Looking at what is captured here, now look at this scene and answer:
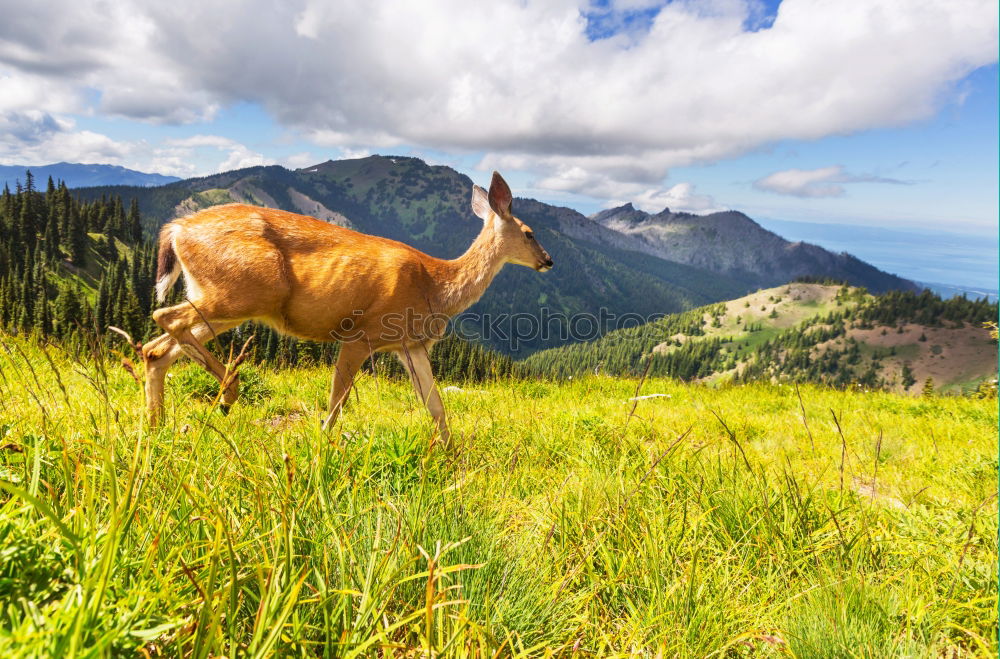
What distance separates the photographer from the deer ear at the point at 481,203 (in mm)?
8608

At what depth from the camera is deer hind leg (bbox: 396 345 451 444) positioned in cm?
506

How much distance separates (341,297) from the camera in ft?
19.3

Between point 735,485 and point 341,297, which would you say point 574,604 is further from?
point 341,297

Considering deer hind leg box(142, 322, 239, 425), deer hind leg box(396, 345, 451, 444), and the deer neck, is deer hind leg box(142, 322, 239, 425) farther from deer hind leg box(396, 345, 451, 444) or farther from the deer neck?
the deer neck

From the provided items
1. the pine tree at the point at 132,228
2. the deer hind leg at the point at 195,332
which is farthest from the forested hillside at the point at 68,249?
the deer hind leg at the point at 195,332

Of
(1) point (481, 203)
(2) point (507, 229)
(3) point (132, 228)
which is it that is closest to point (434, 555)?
(2) point (507, 229)

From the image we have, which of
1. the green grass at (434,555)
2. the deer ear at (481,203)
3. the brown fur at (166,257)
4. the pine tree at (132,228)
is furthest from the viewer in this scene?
the pine tree at (132,228)

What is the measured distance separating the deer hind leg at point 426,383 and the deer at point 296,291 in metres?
0.01

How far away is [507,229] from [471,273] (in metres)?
1.14

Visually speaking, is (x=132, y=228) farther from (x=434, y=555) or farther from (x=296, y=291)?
(x=434, y=555)

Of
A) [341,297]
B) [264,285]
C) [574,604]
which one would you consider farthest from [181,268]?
[574,604]

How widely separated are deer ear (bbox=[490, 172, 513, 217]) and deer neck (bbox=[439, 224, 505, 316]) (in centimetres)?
33

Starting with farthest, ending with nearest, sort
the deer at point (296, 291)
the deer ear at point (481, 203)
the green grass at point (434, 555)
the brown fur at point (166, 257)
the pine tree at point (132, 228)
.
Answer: the pine tree at point (132, 228) < the deer ear at point (481, 203) < the brown fur at point (166, 257) < the deer at point (296, 291) < the green grass at point (434, 555)

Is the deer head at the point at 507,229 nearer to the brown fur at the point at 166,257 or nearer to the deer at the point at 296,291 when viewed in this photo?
the deer at the point at 296,291
